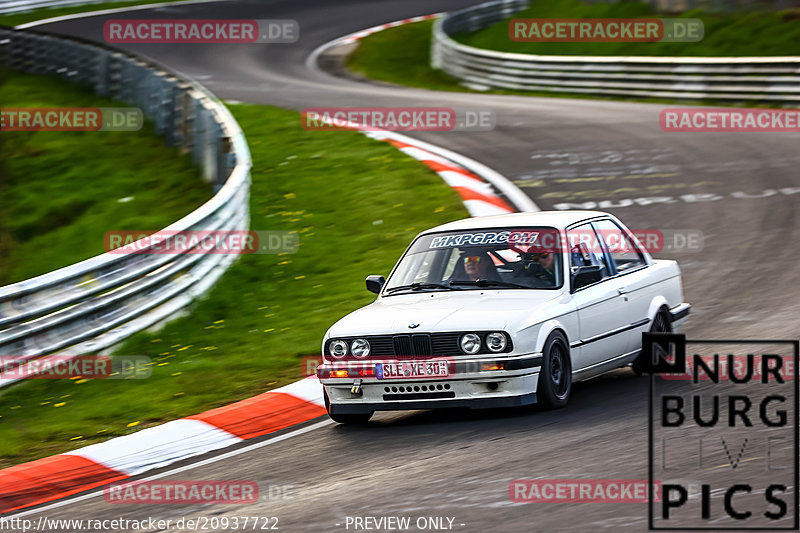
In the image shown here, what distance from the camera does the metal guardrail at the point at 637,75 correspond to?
2319 cm

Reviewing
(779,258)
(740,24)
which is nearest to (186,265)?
(779,258)

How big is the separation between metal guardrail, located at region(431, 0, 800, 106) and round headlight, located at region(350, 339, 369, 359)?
1681 centimetres

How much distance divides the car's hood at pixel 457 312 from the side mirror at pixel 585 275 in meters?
0.25

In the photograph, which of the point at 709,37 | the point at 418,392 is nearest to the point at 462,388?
the point at 418,392

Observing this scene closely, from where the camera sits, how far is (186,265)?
11719 mm

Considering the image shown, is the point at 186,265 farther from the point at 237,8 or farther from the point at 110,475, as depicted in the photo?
the point at 237,8

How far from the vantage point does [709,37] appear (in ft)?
90.3

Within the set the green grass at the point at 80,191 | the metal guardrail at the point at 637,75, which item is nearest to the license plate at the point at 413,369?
the green grass at the point at 80,191

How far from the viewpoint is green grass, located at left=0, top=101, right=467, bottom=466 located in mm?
9305

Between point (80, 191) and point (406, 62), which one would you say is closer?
point (80, 191)

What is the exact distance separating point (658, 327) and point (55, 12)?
3563 cm

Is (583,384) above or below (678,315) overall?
below

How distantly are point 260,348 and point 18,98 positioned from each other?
1553 cm

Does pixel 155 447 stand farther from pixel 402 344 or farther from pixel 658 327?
pixel 658 327
